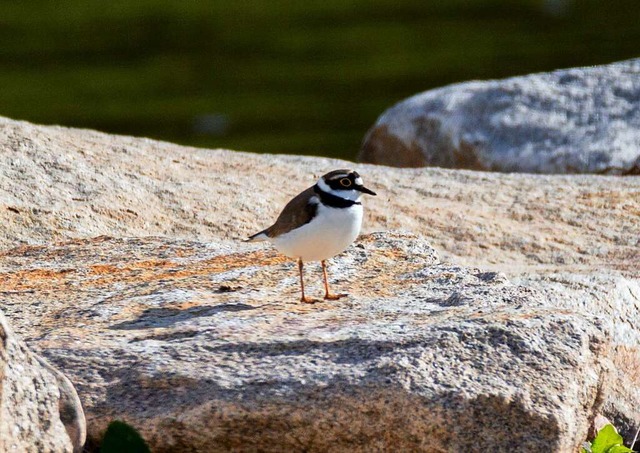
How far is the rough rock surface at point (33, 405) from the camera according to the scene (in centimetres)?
391

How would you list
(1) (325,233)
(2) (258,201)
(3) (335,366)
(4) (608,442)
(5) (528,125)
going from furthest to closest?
(5) (528,125), (2) (258,201), (1) (325,233), (4) (608,442), (3) (335,366)

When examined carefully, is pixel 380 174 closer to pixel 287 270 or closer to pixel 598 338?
pixel 287 270

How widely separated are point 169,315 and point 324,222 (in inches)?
30.9

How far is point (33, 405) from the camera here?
4000 millimetres

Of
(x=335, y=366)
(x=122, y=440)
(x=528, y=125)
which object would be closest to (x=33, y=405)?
(x=122, y=440)

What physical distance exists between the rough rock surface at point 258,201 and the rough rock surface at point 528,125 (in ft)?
3.90

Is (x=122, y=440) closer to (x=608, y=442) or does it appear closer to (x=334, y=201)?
(x=334, y=201)

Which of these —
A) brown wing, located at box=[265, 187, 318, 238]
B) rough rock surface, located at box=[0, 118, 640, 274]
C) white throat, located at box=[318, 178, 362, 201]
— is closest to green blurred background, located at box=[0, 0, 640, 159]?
rough rock surface, located at box=[0, 118, 640, 274]

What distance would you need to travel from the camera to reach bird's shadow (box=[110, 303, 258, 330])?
4.75m

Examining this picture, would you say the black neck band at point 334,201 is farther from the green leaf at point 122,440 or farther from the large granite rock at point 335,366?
the green leaf at point 122,440

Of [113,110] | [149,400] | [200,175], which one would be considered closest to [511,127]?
[200,175]

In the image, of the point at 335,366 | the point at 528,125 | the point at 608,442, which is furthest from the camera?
Result: the point at 528,125

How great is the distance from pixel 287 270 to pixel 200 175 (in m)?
2.07

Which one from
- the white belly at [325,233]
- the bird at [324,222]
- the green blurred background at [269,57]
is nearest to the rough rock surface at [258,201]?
the bird at [324,222]
